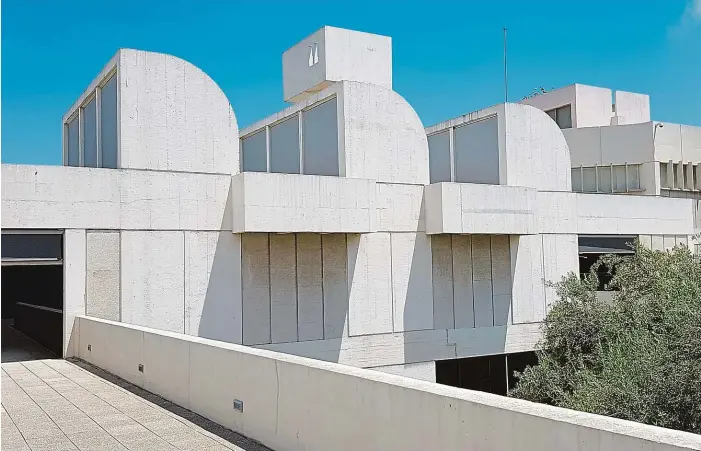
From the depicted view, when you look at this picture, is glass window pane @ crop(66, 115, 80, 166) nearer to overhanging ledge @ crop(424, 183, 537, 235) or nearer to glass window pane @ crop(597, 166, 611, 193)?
overhanging ledge @ crop(424, 183, 537, 235)

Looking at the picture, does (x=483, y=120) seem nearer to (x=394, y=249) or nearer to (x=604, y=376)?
(x=394, y=249)

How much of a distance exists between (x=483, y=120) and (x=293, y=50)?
9.25 m

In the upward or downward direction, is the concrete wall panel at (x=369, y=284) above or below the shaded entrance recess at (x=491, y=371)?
above

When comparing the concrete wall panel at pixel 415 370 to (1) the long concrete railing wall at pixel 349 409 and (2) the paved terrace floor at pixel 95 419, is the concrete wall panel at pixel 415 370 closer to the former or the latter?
(2) the paved terrace floor at pixel 95 419

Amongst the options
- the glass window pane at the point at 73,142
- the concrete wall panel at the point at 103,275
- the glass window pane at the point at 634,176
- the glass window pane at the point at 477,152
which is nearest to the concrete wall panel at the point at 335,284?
the concrete wall panel at the point at 103,275

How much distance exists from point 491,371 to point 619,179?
62.5ft

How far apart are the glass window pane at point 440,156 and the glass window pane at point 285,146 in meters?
5.34

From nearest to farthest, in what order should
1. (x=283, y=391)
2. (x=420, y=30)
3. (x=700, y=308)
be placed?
(x=283, y=391), (x=700, y=308), (x=420, y=30)

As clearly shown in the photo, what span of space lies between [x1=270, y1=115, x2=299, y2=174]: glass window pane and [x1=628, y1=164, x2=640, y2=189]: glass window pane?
22738 millimetres

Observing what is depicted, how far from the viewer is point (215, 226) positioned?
17391 mm

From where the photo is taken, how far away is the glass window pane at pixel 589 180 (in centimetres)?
3756

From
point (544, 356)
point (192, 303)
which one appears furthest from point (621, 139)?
point (192, 303)

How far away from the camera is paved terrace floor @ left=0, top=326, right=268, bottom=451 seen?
7.55m

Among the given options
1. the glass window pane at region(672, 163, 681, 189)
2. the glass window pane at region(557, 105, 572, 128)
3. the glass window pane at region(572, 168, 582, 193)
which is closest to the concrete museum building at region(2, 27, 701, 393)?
the glass window pane at region(572, 168, 582, 193)
